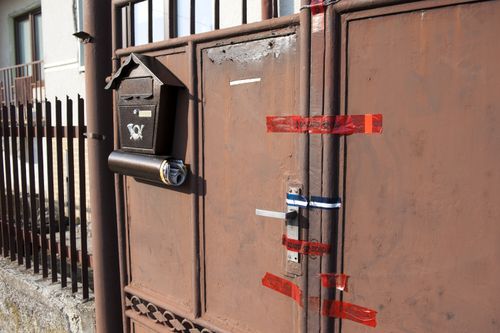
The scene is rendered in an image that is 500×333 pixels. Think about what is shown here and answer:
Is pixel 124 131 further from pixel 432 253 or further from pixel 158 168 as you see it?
pixel 432 253

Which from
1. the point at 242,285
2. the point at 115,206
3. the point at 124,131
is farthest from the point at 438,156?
the point at 115,206

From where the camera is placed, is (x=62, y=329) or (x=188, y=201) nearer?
(x=188, y=201)

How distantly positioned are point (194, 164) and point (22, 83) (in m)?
8.59

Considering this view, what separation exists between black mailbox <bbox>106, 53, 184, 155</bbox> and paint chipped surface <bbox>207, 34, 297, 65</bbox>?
26 centimetres

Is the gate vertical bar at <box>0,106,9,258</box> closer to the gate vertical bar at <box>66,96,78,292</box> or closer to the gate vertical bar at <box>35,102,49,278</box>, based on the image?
the gate vertical bar at <box>35,102,49,278</box>

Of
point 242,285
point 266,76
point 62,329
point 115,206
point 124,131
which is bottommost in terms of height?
point 62,329

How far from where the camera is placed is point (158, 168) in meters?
2.01

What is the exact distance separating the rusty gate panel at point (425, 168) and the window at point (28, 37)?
9891mm

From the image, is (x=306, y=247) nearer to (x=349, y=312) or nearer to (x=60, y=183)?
(x=349, y=312)

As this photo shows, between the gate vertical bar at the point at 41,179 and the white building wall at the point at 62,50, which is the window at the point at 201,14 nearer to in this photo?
the gate vertical bar at the point at 41,179

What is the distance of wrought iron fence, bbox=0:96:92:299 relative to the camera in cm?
300

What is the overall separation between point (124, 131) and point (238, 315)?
113 centimetres

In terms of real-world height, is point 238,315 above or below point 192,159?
below

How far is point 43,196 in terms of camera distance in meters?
3.49
